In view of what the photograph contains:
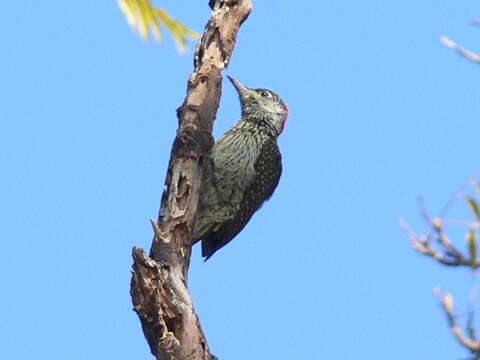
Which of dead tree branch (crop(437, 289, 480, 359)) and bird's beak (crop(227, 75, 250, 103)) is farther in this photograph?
bird's beak (crop(227, 75, 250, 103))

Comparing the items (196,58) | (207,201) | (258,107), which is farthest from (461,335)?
(258,107)

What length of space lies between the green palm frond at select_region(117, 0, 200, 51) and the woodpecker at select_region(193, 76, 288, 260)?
394 centimetres

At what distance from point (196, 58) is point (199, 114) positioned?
0.38m

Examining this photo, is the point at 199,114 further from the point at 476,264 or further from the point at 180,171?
the point at 476,264

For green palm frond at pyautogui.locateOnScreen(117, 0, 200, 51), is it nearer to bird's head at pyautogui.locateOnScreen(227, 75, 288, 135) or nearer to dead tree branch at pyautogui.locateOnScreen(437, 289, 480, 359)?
dead tree branch at pyautogui.locateOnScreen(437, 289, 480, 359)

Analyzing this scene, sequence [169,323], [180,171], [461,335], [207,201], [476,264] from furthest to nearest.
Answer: [207,201]
[180,171]
[169,323]
[476,264]
[461,335]

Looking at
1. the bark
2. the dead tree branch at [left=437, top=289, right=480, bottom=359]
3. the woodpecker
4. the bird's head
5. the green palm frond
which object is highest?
the bird's head

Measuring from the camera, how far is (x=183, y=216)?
523cm

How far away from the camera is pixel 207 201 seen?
22.4ft

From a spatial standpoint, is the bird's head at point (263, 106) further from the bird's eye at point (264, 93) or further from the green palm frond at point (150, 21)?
the green palm frond at point (150, 21)

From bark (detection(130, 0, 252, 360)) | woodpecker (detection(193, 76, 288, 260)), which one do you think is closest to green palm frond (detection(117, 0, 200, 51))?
bark (detection(130, 0, 252, 360))

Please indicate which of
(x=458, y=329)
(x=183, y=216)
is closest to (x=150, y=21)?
(x=458, y=329)

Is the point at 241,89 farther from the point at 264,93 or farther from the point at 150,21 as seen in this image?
the point at 150,21

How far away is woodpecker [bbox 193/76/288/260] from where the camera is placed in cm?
683
